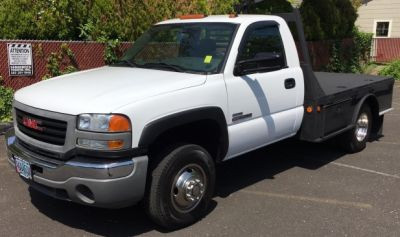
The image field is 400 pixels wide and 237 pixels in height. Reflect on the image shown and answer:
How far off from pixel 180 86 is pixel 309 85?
2.10 m

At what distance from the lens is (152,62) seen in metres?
5.17

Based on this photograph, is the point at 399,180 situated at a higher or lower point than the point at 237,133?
lower

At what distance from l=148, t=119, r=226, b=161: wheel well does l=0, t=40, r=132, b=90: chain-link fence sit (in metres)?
5.32

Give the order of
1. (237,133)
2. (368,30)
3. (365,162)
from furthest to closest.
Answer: (368,30), (365,162), (237,133)

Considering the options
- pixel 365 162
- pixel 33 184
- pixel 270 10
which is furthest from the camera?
pixel 270 10

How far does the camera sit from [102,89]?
165 inches

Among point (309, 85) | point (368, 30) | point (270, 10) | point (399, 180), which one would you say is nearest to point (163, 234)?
point (309, 85)

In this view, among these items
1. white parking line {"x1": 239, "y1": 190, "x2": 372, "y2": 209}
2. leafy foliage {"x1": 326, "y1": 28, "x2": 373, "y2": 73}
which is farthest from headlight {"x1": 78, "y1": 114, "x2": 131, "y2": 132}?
leafy foliage {"x1": 326, "y1": 28, "x2": 373, "y2": 73}

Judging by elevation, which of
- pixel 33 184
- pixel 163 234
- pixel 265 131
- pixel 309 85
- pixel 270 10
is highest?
pixel 270 10

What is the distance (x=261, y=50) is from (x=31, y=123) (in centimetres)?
255

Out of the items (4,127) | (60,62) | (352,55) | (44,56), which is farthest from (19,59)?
(352,55)

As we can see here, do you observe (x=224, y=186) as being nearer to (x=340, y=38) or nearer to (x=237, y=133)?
(x=237, y=133)

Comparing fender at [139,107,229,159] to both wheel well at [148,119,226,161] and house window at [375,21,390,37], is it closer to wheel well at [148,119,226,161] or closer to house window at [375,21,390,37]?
wheel well at [148,119,226,161]

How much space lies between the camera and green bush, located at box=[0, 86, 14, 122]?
8461 mm
